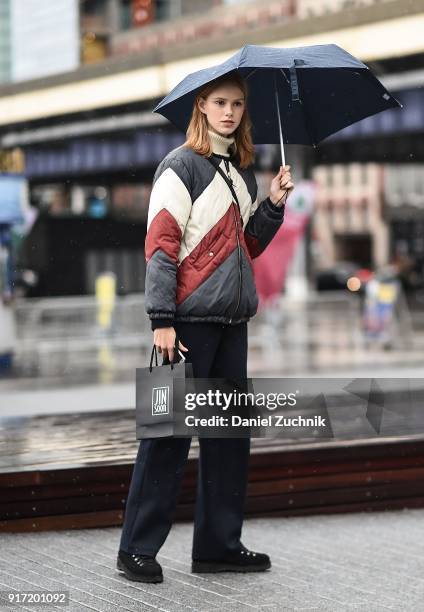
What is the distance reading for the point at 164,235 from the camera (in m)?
4.86

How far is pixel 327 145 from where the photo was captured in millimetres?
41250

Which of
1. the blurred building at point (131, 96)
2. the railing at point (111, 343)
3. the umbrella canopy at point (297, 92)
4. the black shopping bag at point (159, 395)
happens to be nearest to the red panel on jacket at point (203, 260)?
the black shopping bag at point (159, 395)

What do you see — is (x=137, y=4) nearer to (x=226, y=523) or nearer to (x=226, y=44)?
(x=226, y=44)

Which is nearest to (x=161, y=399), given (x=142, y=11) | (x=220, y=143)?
(x=220, y=143)

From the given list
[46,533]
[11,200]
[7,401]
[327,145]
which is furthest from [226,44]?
[327,145]

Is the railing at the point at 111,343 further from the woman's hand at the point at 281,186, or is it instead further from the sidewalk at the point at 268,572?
the woman's hand at the point at 281,186

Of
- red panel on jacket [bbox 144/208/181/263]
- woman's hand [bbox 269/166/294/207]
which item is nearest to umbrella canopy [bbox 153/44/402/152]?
woman's hand [bbox 269/166/294/207]

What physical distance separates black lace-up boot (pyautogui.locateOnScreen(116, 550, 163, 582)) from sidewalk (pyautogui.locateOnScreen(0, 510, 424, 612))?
30 millimetres

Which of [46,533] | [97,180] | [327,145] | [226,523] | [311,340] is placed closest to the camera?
[226,523]

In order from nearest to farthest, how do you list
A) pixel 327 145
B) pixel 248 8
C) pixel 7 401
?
pixel 7 401
pixel 327 145
pixel 248 8

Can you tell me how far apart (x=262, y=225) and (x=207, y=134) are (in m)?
0.40

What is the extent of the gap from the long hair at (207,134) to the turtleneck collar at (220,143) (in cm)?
3

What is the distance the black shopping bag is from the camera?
15.6ft

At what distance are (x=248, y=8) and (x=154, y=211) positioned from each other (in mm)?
58749
